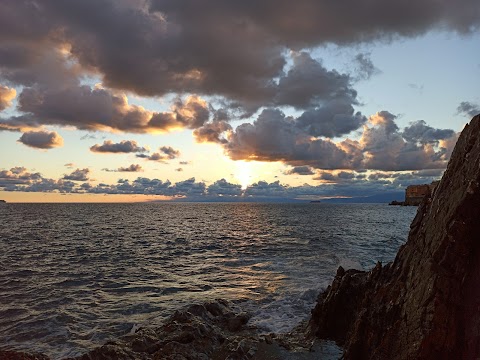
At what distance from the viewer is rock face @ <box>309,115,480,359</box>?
802 centimetres

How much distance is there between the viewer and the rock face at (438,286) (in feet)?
26.3

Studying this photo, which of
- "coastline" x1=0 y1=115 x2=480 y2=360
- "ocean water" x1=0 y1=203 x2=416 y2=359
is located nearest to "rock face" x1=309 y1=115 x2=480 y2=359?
"coastline" x1=0 y1=115 x2=480 y2=360

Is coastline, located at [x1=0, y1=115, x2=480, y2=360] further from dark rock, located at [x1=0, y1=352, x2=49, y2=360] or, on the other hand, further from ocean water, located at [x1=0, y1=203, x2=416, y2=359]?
ocean water, located at [x1=0, y1=203, x2=416, y2=359]

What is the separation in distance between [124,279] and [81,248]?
897 inches

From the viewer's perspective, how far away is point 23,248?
46.0 m

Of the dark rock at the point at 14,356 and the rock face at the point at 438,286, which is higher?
the rock face at the point at 438,286

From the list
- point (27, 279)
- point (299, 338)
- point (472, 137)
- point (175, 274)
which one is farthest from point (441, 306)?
point (27, 279)

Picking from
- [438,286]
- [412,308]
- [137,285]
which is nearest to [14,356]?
[412,308]

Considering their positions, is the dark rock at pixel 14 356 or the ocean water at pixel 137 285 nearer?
the dark rock at pixel 14 356

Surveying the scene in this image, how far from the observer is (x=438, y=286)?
833 centimetres

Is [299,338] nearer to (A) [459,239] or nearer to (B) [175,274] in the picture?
(A) [459,239]

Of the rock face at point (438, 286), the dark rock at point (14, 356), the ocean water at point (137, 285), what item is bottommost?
the ocean water at point (137, 285)

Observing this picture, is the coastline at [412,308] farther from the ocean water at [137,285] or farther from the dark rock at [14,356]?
the ocean water at [137,285]

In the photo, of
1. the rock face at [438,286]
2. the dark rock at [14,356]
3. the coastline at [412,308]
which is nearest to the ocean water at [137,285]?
the coastline at [412,308]
